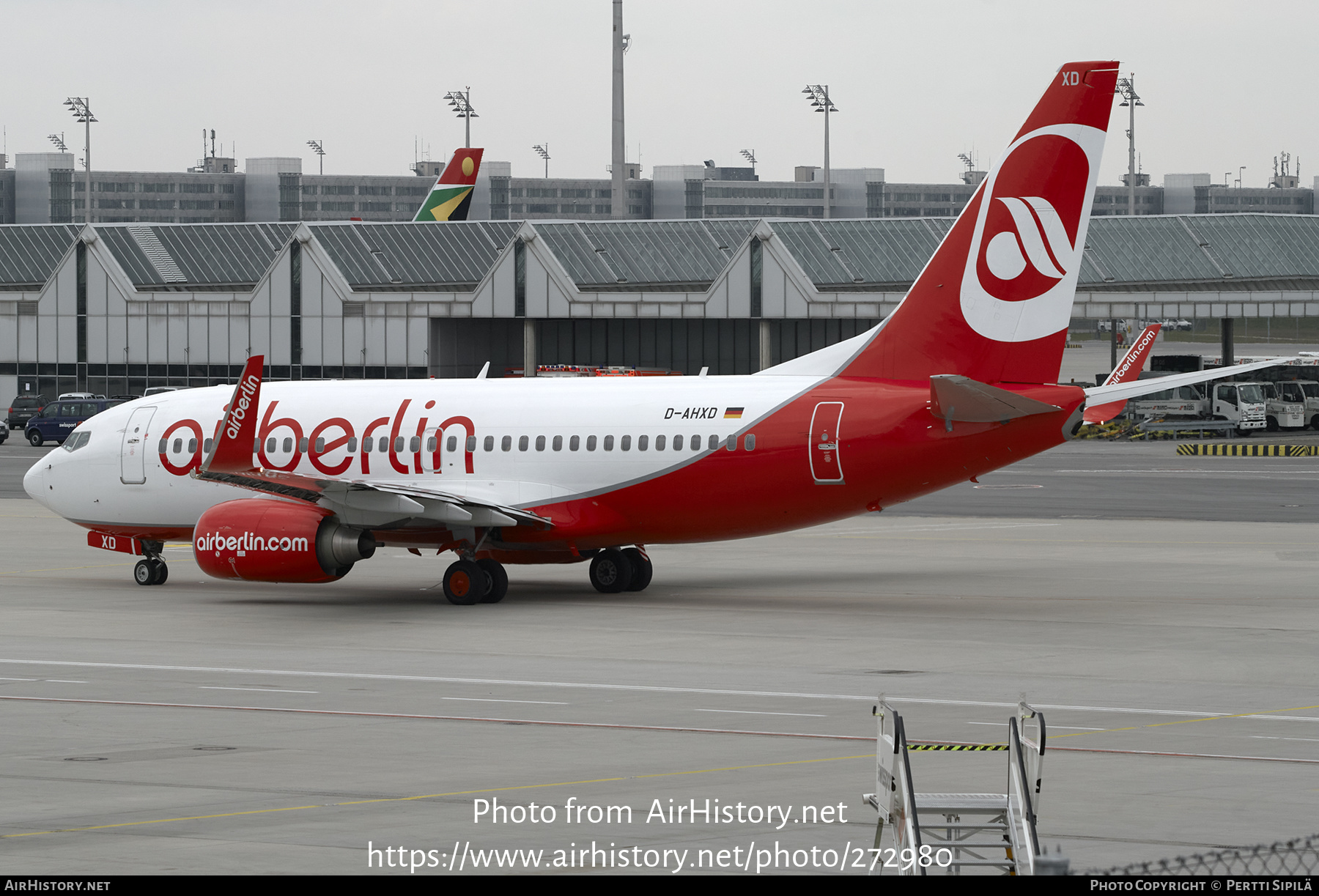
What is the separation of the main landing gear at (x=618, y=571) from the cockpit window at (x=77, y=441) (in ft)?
34.5

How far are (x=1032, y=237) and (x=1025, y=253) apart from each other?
267mm

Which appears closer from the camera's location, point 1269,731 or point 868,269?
point 1269,731

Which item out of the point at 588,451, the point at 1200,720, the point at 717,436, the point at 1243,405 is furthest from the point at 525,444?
the point at 1243,405

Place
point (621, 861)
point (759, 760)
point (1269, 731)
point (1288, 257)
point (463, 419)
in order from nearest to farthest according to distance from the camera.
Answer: point (621, 861)
point (759, 760)
point (1269, 731)
point (463, 419)
point (1288, 257)

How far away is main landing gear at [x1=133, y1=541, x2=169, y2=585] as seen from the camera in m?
33.8

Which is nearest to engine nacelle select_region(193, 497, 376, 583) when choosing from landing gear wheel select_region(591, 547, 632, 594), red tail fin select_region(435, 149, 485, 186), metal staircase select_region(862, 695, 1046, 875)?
landing gear wheel select_region(591, 547, 632, 594)

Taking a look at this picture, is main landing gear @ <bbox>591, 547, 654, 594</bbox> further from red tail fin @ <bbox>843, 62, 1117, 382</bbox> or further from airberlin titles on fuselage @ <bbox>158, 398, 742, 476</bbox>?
red tail fin @ <bbox>843, 62, 1117, 382</bbox>

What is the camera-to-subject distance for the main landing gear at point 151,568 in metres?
33.8

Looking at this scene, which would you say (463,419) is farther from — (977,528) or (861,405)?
(977,528)

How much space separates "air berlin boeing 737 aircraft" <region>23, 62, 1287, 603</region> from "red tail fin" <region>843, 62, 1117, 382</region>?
0.09 feet

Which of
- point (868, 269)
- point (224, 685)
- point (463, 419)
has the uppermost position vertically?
point (868, 269)

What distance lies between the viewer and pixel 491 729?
17.8m

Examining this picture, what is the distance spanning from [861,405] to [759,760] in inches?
508
